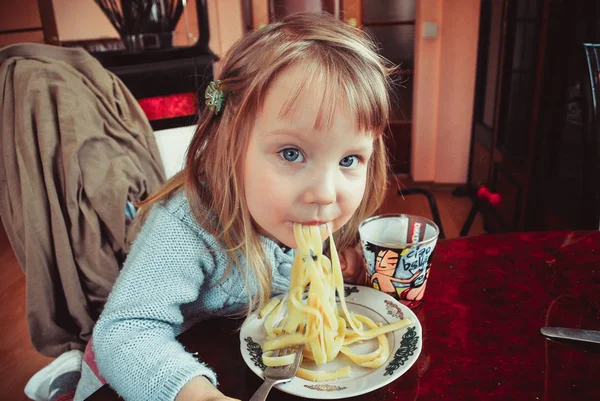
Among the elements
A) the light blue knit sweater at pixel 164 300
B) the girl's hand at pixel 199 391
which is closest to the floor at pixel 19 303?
the light blue knit sweater at pixel 164 300

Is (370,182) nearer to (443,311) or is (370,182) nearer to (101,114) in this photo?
(443,311)

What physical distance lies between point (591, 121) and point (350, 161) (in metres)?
0.89

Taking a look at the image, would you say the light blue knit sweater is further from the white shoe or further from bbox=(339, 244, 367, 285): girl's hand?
the white shoe

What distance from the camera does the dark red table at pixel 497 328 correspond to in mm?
606

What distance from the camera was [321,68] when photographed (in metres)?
0.66

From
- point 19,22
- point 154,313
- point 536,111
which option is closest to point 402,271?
point 154,313

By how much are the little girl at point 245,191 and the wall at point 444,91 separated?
2966 mm

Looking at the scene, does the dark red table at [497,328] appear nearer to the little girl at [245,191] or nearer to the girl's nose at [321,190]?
the little girl at [245,191]

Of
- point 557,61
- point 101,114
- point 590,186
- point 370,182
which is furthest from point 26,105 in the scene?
point 557,61

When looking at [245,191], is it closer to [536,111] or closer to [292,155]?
[292,155]

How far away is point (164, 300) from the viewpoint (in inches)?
29.2

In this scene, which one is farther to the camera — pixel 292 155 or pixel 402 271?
pixel 402 271

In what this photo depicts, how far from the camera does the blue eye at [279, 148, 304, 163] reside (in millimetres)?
647

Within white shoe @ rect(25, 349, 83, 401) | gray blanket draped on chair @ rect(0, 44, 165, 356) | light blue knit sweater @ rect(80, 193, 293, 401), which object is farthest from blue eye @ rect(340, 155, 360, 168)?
white shoe @ rect(25, 349, 83, 401)
